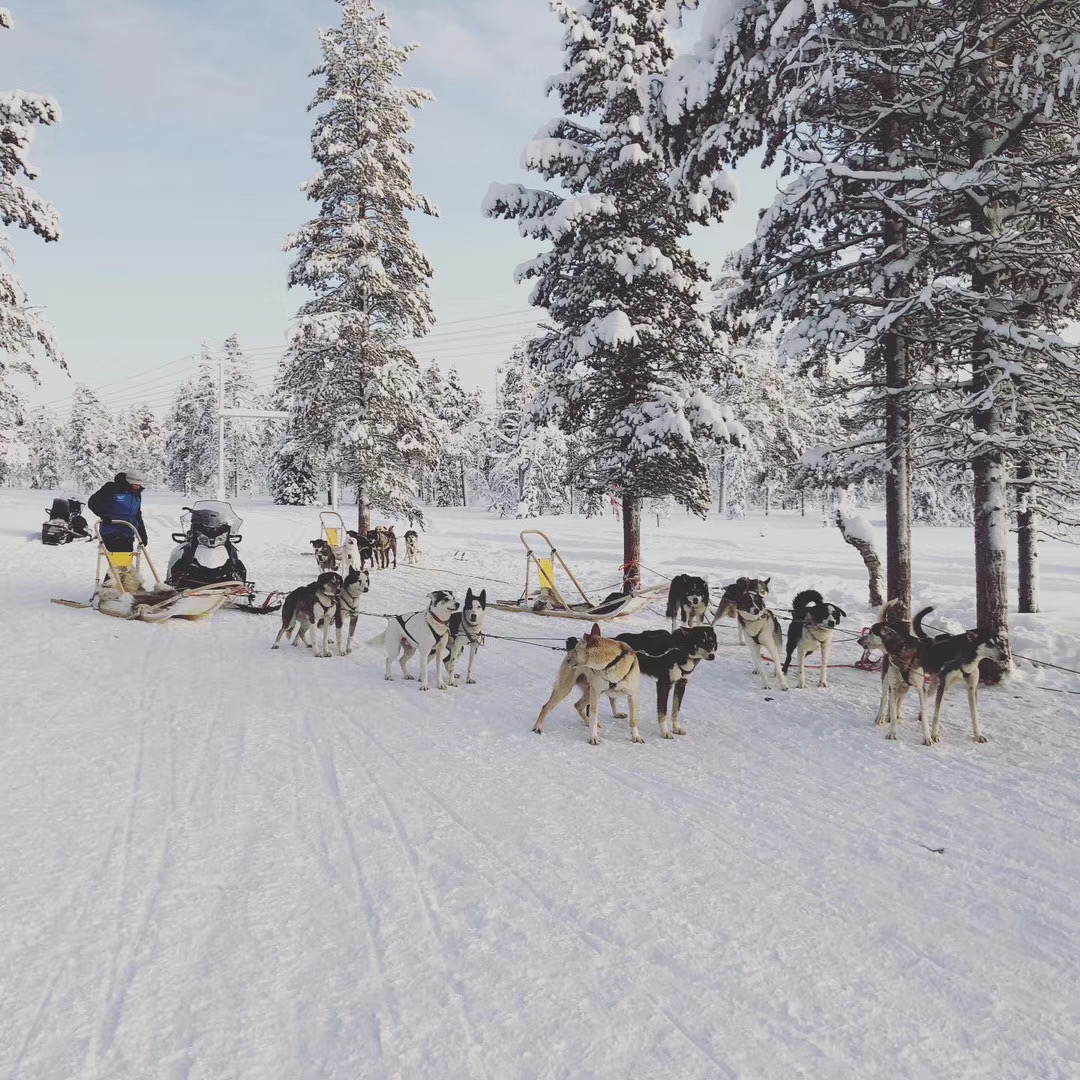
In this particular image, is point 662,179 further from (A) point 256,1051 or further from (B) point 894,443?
(A) point 256,1051

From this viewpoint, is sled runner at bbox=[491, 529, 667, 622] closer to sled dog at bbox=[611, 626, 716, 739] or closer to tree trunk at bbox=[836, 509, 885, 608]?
tree trunk at bbox=[836, 509, 885, 608]

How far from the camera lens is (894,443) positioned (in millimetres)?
8562

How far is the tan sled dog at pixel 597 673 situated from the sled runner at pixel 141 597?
22.5ft

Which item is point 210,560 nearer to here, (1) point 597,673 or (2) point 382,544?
(2) point 382,544

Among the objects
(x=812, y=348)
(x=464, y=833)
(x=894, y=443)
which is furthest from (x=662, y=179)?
(x=464, y=833)

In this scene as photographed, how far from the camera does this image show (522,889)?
3.37m

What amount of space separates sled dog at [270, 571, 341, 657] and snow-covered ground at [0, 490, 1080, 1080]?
173cm

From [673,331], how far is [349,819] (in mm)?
11666

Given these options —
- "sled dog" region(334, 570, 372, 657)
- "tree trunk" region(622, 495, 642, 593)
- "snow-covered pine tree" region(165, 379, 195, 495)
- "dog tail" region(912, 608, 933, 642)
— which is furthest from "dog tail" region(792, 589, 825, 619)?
"snow-covered pine tree" region(165, 379, 195, 495)

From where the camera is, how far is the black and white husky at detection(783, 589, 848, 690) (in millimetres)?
7066

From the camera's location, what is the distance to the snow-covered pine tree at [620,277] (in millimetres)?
12352

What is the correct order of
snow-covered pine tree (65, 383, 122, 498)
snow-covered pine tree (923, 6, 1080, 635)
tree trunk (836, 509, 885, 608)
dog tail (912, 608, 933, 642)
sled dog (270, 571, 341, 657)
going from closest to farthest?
dog tail (912, 608, 933, 642) → snow-covered pine tree (923, 6, 1080, 635) → sled dog (270, 571, 341, 657) → tree trunk (836, 509, 885, 608) → snow-covered pine tree (65, 383, 122, 498)

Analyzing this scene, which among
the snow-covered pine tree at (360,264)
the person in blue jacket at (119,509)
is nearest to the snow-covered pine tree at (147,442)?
the snow-covered pine tree at (360,264)

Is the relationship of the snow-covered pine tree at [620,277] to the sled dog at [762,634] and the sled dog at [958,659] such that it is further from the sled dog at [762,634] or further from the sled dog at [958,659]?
the sled dog at [958,659]
